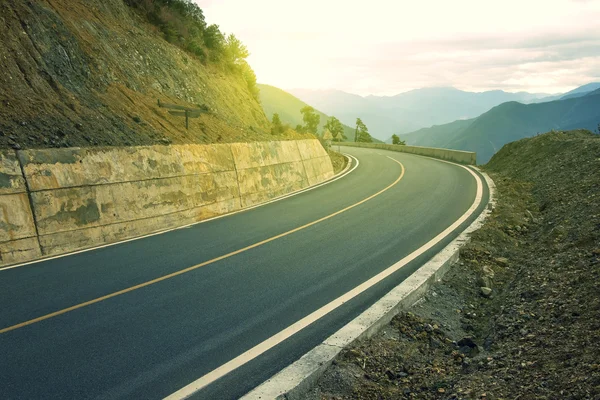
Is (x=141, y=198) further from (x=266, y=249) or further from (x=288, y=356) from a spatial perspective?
(x=288, y=356)

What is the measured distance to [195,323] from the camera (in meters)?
5.52

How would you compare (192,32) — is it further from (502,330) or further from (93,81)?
(502,330)

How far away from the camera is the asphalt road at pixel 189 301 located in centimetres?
437

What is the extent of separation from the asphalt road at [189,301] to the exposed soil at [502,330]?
2.39 feet

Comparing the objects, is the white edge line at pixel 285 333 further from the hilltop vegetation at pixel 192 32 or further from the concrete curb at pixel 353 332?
the hilltop vegetation at pixel 192 32

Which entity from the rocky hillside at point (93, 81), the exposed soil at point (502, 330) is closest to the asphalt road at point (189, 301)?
the exposed soil at point (502, 330)

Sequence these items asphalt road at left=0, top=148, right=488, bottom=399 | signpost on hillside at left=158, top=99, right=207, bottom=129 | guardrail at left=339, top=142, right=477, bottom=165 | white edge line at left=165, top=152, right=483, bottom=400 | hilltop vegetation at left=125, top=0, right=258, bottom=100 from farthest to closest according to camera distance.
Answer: guardrail at left=339, top=142, right=477, bottom=165, hilltop vegetation at left=125, top=0, right=258, bottom=100, signpost on hillside at left=158, top=99, right=207, bottom=129, asphalt road at left=0, top=148, right=488, bottom=399, white edge line at left=165, top=152, right=483, bottom=400

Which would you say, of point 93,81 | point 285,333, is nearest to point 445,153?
point 93,81

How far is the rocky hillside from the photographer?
1293 cm

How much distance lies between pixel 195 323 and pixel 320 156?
16.0 m

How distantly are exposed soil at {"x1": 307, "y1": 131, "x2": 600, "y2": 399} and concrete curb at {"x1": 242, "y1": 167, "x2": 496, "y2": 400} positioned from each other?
109mm

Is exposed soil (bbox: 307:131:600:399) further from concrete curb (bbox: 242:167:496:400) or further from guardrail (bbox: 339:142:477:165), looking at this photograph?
guardrail (bbox: 339:142:477:165)

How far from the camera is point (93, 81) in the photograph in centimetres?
1722

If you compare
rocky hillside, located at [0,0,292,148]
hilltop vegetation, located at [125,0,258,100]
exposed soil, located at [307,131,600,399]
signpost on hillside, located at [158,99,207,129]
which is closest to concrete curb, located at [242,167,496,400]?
exposed soil, located at [307,131,600,399]
